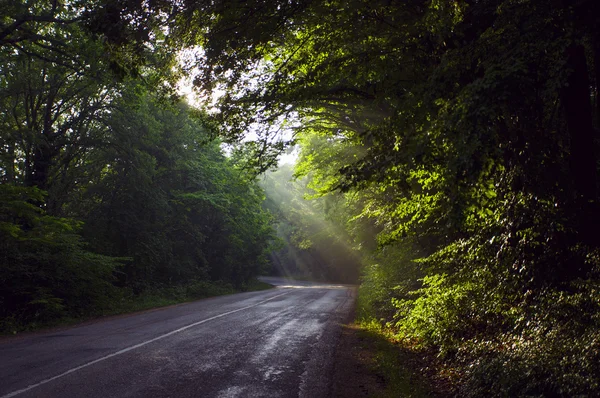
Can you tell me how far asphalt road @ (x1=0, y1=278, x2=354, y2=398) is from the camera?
5.78 metres

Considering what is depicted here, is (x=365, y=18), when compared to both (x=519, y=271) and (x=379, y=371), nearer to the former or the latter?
(x=519, y=271)

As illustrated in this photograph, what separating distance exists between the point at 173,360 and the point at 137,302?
43.8ft

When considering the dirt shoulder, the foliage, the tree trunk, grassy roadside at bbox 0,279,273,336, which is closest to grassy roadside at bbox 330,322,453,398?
the dirt shoulder

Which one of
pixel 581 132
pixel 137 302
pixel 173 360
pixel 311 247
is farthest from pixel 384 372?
pixel 311 247

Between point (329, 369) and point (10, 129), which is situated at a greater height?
point (10, 129)

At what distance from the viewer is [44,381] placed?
597cm

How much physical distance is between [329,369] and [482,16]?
570 centimetres

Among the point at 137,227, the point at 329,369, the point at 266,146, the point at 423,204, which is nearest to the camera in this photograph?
the point at 329,369

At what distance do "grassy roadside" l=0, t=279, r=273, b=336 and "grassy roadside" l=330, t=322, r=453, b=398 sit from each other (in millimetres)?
8795

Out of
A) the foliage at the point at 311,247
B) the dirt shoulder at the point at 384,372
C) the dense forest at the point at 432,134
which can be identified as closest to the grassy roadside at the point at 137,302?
the dense forest at the point at 432,134

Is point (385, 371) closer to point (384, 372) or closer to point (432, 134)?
point (384, 372)

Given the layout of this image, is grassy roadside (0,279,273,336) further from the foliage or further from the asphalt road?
the foliage

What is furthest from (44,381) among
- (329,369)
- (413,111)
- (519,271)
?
(519,271)

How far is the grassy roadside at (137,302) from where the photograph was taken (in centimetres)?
1216
